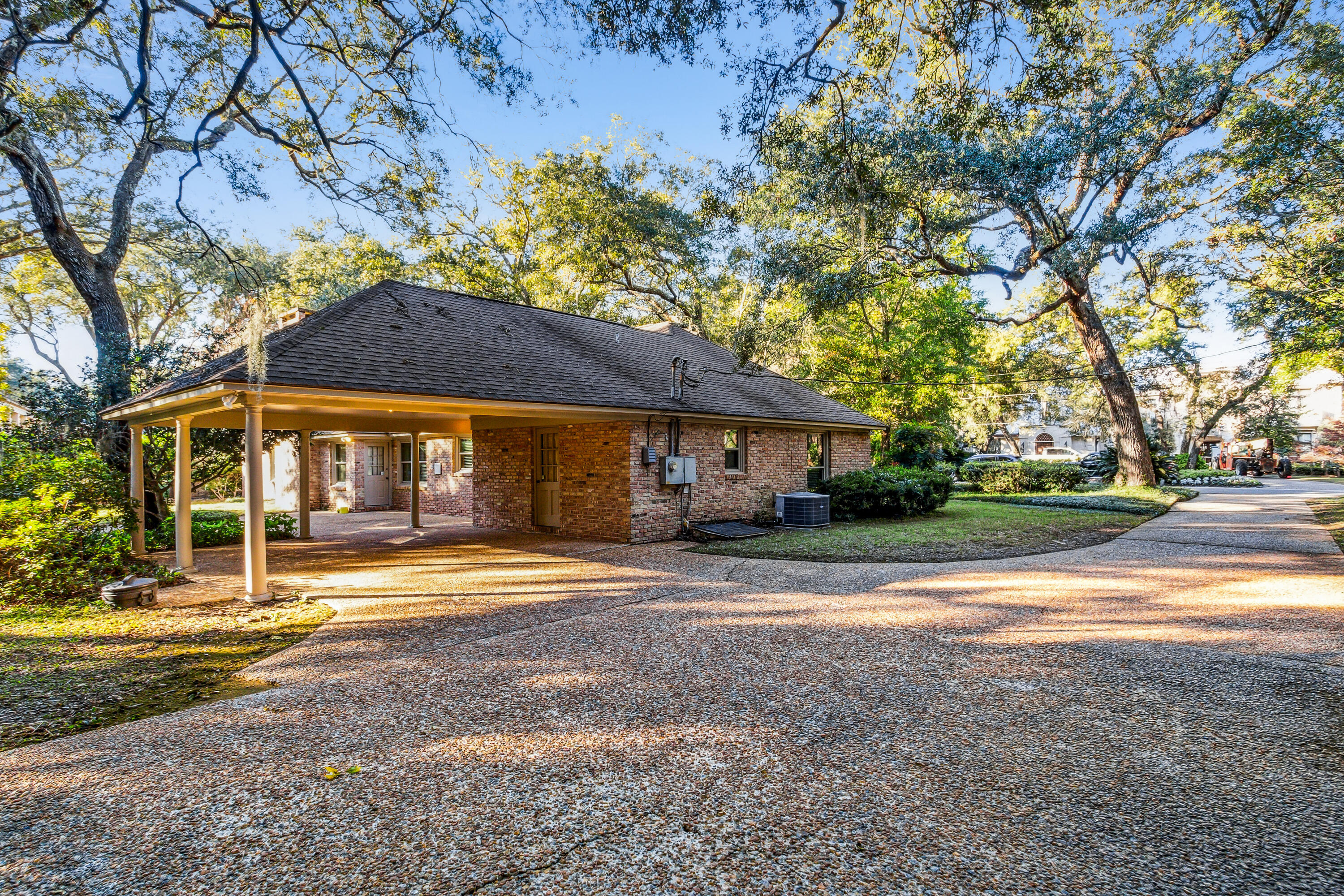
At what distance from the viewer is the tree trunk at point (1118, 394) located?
810 inches

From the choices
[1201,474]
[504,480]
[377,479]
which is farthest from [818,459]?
[1201,474]

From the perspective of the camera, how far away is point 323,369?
7500mm

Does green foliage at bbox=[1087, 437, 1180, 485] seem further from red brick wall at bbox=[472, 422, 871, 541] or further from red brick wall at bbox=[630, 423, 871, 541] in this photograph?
red brick wall at bbox=[472, 422, 871, 541]

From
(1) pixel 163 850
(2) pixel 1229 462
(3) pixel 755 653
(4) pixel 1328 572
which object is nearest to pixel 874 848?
(3) pixel 755 653

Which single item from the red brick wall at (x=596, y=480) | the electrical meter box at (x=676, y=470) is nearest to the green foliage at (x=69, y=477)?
the red brick wall at (x=596, y=480)

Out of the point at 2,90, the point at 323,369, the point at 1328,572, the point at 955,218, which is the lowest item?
the point at 1328,572

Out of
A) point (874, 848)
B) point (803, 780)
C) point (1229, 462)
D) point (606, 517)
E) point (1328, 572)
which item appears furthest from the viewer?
point (1229, 462)

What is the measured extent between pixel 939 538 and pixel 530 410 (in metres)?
8.10

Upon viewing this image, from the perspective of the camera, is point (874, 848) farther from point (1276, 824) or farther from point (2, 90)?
point (2, 90)

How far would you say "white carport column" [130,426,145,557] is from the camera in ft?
32.6

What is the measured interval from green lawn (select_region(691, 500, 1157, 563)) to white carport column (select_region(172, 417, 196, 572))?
7.93 meters

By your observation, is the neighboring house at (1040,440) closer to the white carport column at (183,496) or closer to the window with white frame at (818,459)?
the window with white frame at (818,459)

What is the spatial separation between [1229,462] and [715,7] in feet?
155

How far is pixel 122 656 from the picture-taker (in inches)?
203
